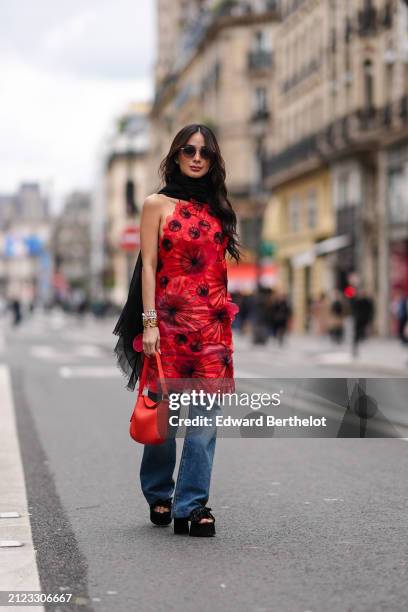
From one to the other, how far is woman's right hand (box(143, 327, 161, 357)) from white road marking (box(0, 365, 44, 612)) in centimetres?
99

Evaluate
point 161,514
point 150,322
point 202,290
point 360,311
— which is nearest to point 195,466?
point 161,514

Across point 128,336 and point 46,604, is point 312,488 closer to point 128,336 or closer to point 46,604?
point 128,336

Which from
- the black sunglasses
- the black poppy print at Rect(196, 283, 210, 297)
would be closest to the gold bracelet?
the black poppy print at Rect(196, 283, 210, 297)

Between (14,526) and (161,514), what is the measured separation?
0.70 metres

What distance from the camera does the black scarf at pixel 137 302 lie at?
6480 mm

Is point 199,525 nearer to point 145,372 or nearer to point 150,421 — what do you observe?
Answer: point 150,421

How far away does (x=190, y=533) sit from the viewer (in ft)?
20.7

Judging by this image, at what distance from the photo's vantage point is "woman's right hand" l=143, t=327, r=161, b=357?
20.5ft

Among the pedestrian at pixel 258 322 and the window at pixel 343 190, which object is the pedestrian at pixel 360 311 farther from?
the window at pixel 343 190

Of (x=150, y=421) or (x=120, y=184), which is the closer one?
(x=150, y=421)

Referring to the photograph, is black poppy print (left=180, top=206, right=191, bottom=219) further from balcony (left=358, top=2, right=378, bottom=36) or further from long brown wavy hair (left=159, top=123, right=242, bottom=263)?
balcony (left=358, top=2, right=378, bottom=36)

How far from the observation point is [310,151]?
50469mm

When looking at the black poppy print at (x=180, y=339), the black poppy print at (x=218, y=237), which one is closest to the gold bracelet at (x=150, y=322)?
the black poppy print at (x=180, y=339)

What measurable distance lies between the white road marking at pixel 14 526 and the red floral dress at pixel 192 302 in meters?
0.95
